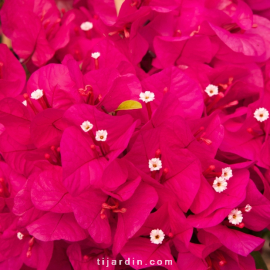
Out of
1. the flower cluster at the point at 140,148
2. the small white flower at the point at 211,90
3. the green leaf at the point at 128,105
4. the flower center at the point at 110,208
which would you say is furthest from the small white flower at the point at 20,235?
the small white flower at the point at 211,90

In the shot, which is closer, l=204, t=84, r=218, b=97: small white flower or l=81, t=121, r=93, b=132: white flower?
l=81, t=121, r=93, b=132: white flower

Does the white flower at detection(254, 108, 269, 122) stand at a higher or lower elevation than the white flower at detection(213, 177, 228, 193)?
higher

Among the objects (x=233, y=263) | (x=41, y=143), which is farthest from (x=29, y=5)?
(x=233, y=263)

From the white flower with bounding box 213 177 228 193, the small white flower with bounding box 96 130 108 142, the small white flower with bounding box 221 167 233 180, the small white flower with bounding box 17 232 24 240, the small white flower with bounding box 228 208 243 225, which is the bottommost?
the small white flower with bounding box 228 208 243 225

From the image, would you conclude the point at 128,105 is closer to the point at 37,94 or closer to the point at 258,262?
the point at 37,94

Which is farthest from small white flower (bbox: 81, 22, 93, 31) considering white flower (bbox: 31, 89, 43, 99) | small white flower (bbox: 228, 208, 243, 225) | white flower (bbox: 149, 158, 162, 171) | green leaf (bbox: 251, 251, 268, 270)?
green leaf (bbox: 251, 251, 268, 270)

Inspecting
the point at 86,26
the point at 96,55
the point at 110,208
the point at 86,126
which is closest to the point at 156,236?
the point at 110,208

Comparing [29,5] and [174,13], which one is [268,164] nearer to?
[174,13]

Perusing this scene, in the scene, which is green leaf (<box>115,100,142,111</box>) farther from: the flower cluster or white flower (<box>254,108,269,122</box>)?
white flower (<box>254,108,269,122</box>)

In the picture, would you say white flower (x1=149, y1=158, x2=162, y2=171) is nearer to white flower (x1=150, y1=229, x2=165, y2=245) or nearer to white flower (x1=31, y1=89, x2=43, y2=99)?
white flower (x1=150, y1=229, x2=165, y2=245)
